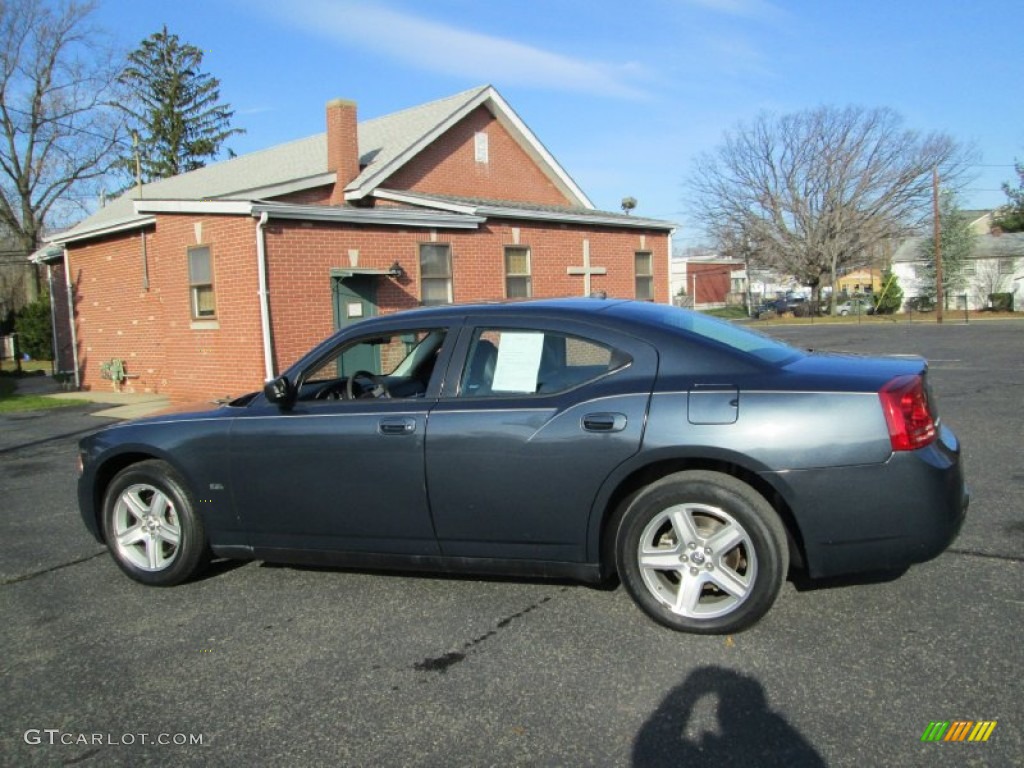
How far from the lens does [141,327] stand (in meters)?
17.1

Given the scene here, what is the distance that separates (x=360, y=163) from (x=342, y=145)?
133 centimetres

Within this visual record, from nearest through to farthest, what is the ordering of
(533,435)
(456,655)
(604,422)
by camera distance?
1. (456,655)
2. (604,422)
3. (533,435)

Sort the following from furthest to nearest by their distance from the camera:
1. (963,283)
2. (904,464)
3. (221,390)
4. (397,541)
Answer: (963,283), (221,390), (397,541), (904,464)

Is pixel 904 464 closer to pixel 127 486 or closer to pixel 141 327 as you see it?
pixel 127 486

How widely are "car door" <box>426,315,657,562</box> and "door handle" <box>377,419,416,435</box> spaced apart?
108 millimetres

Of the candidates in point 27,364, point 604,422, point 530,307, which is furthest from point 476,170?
point 27,364

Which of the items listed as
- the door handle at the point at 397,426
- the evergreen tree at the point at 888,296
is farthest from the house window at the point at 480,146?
the evergreen tree at the point at 888,296

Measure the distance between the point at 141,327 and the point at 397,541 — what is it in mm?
14823

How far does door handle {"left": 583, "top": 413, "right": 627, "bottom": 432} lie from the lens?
3752mm

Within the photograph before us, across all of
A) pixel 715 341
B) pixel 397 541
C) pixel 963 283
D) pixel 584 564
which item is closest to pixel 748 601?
pixel 584 564

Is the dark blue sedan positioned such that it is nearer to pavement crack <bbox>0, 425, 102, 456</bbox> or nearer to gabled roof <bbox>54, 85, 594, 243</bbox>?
pavement crack <bbox>0, 425, 102, 456</bbox>

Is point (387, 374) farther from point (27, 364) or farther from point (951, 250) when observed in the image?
point (951, 250)

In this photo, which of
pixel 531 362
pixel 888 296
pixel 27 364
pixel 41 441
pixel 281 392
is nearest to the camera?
pixel 531 362

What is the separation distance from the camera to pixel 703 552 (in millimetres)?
3674
